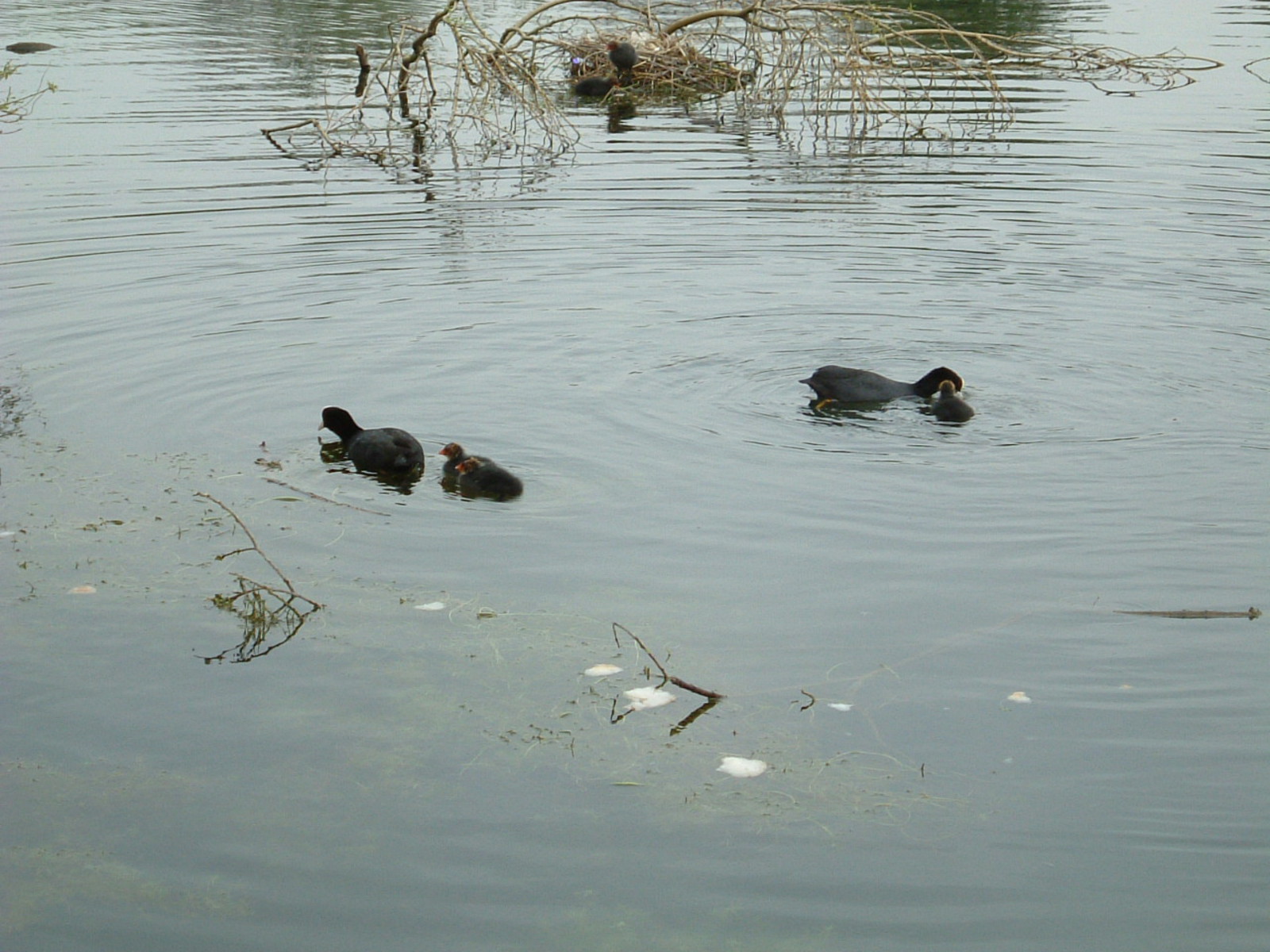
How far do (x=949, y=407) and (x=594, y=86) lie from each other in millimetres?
19883

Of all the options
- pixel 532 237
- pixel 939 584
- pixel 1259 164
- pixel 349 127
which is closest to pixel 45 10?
pixel 349 127

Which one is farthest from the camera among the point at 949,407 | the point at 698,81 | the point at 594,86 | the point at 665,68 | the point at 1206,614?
the point at 698,81

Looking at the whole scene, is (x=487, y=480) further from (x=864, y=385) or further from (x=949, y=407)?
(x=949, y=407)

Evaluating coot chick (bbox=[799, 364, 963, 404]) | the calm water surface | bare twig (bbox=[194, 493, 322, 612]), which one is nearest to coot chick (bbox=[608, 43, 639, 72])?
the calm water surface

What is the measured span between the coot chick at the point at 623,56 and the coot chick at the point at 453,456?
68.9ft

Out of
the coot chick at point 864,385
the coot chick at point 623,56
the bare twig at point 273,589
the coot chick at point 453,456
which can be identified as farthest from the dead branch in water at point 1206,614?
the coot chick at point 623,56

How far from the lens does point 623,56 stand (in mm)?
28438

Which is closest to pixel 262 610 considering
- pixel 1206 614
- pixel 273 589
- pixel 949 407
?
pixel 273 589

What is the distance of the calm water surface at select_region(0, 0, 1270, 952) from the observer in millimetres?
5172

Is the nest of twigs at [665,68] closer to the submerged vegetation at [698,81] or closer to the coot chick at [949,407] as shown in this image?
the submerged vegetation at [698,81]

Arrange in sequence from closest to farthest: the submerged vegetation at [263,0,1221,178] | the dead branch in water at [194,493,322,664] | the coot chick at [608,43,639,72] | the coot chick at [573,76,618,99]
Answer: the dead branch in water at [194,493,322,664] < the submerged vegetation at [263,0,1221,178] < the coot chick at [573,76,618,99] < the coot chick at [608,43,639,72]

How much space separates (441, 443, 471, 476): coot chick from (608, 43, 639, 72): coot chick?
21.0m

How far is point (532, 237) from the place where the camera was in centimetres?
1584

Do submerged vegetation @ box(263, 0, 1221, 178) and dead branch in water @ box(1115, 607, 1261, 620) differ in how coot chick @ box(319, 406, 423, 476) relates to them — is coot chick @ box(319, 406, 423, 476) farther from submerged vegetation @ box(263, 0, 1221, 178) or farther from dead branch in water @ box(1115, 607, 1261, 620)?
submerged vegetation @ box(263, 0, 1221, 178)
